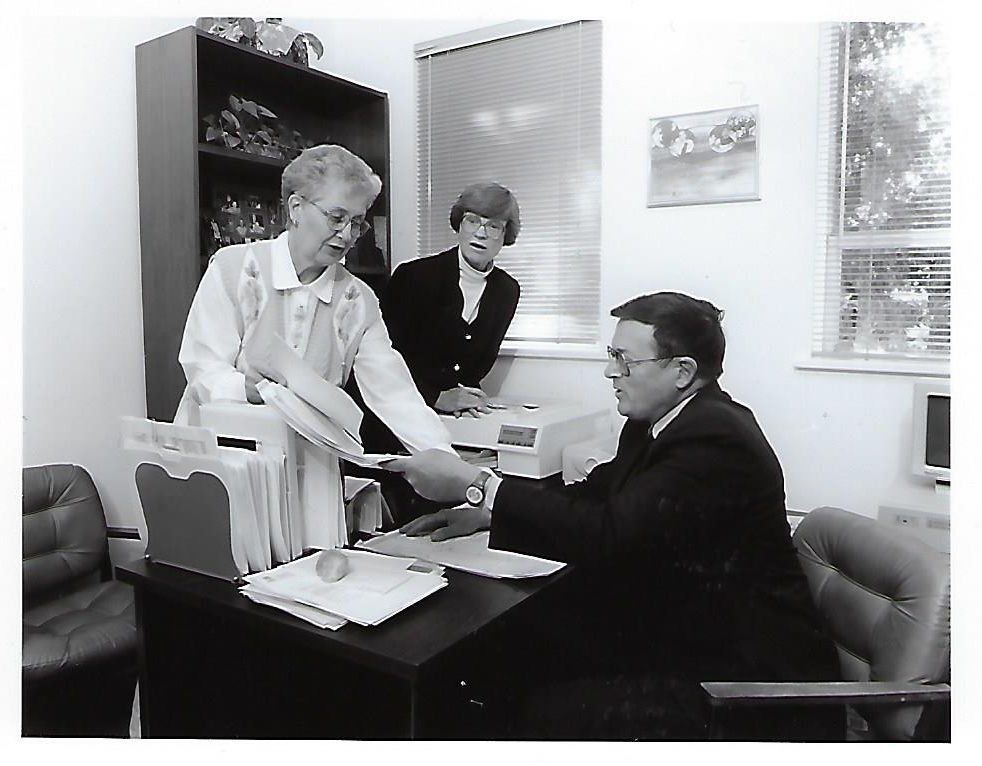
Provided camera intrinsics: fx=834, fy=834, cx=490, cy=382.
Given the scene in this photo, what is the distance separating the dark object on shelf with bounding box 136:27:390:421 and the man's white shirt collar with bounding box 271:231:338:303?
0.04 metres

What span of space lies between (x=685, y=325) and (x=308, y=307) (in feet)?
2.05

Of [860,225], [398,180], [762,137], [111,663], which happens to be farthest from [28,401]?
[860,225]

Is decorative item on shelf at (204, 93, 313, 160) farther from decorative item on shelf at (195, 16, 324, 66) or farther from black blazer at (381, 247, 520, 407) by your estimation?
black blazer at (381, 247, 520, 407)

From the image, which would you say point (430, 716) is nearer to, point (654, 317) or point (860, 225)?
point (654, 317)

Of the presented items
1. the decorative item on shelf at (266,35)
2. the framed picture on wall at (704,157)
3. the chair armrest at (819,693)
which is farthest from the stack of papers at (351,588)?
the decorative item on shelf at (266,35)

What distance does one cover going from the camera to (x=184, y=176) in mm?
1439

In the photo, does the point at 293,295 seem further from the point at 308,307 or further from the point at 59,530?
the point at 59,530

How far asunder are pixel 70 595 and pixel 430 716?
2.18ft

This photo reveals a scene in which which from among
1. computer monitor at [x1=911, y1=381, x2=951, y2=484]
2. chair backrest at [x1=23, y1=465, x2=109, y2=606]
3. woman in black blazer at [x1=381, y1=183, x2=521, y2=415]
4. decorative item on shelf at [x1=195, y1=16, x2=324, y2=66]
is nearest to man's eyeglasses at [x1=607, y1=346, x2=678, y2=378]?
woman in black blazer at [x1=381, y1=183, x2=521, y2=415]

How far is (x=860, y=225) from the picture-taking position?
4.25 ft

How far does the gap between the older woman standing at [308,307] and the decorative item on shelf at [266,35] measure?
0.20 meters

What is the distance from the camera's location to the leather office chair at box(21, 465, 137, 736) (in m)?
1.39

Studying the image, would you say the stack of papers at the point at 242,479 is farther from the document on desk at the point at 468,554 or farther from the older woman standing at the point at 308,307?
the document on desk at the point at 468,554

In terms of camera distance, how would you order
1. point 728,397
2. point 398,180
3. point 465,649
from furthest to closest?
point 398,180 → point 728,397 → point 465,649
